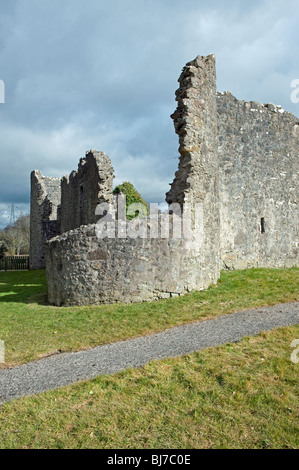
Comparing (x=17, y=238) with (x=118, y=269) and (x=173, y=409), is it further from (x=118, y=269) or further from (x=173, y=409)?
(x=173, y=409)

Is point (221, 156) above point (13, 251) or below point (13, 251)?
above

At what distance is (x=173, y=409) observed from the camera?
3.89m

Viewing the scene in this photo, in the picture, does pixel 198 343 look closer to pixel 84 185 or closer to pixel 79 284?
pixel 79 284

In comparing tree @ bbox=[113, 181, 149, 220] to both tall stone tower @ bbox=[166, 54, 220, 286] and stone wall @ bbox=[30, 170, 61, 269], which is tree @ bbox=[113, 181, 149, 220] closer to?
stone wall @ bbox=[30, 170, 61, 269]

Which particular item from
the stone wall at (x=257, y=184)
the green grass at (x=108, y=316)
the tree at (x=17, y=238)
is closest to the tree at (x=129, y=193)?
the stone wall at (x=257, y=184)

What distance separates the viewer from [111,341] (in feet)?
20.7

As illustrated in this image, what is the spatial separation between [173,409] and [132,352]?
6.15 ft

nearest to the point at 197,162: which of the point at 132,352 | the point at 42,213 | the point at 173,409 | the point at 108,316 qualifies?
the point at 108,316

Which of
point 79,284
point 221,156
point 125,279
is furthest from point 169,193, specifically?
point 221,156

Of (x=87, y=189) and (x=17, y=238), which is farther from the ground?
(x=87, y=189)

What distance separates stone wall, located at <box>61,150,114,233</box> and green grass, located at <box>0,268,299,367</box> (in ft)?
20.6

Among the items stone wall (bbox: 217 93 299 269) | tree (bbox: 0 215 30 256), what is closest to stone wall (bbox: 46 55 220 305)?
stone wall (bbox: 217 93 299 269)

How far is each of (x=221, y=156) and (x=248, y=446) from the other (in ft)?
40.6
